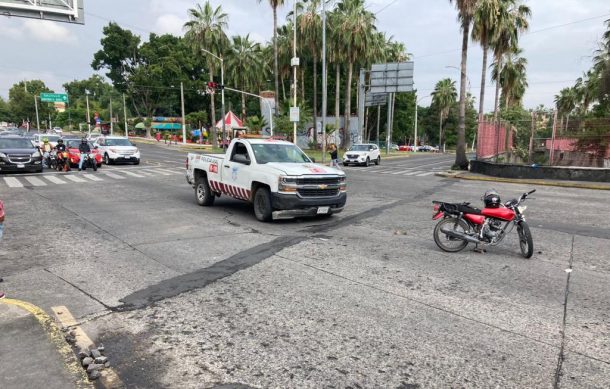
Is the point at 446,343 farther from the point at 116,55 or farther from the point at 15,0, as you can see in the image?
the point at 116,55

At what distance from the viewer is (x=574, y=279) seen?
618 centimetres

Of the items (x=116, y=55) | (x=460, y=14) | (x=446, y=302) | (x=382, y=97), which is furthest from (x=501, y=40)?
(x=116, y=55)

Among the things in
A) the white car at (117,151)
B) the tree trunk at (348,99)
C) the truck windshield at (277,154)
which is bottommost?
the white car at (117,151)

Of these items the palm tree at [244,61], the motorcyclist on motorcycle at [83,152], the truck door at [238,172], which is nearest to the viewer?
the truck door at [238,172]

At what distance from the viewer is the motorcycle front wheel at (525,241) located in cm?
713

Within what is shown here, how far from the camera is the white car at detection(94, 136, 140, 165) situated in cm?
2683

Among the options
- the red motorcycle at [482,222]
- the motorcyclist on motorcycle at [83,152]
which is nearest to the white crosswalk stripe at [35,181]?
the motorcyclist on motorcycle at [83,152]

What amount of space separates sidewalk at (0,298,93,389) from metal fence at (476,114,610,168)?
20.3m

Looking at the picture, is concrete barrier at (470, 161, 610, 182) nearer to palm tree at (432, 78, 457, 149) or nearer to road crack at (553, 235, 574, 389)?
road crack at (553, 235, 574, 389)

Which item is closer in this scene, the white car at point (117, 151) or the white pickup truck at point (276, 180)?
the white pickup truck at point (276, 180)

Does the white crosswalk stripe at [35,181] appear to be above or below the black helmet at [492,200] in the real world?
below

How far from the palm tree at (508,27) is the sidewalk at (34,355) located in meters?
29.2

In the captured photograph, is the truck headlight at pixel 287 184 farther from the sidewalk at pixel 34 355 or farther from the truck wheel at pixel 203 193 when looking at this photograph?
the sidewalk at pixel 34 355

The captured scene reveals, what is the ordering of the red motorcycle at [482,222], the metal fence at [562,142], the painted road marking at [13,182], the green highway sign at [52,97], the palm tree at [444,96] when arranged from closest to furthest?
1. the red motorcycle at [482,222]
2. the painted road marking at [13,182]
3. the metal fence at [562,142]
4. the green highway sign at [52,97]
5. the palm tree at [444,96]
